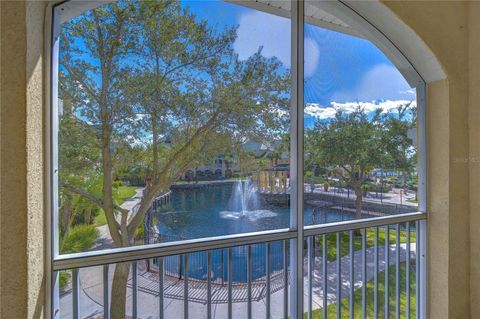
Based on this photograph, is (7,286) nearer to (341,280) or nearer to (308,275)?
(308,275)

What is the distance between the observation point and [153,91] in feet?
4.23

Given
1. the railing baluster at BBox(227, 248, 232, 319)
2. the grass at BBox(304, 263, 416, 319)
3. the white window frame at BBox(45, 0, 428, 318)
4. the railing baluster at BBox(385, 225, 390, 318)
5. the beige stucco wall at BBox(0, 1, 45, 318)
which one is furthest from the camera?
the railing baluster at BBox(385, 225, 390, 318)

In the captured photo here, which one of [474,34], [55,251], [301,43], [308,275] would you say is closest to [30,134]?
[55,251]

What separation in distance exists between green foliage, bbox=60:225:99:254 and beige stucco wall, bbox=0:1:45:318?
183 mm

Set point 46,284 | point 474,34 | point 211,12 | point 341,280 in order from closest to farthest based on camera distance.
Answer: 1. point 46,284
2. point 211,12
3. point 341,280
4. point 474,34

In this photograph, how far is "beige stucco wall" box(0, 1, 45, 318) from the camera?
90 centimetres

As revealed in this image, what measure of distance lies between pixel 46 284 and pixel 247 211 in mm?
967

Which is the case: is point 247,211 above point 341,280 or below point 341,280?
above

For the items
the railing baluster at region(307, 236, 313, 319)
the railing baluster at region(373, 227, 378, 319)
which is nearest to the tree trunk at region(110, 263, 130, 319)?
the railing baluster at region(307, 236, 313, 319)

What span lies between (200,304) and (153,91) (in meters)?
1.17

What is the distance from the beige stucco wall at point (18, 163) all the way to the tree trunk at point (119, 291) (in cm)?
35

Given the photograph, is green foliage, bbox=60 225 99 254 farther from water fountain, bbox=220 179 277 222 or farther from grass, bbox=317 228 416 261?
grass, bbox=317 228 416 261

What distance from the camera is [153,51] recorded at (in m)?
1.29

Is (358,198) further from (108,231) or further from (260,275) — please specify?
(108,231)
